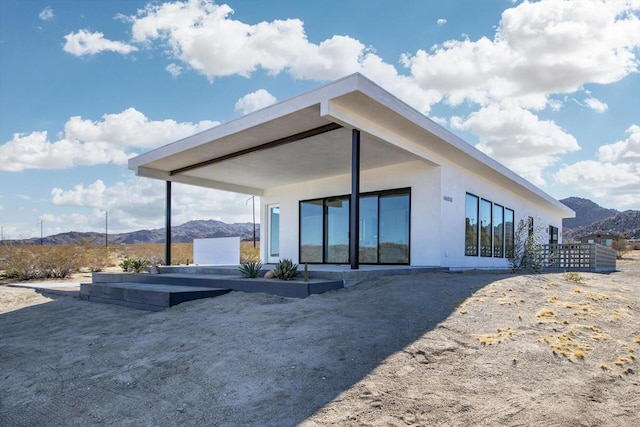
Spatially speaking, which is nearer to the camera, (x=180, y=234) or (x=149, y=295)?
(x=149, y=295)

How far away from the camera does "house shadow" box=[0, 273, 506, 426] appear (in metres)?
3.71

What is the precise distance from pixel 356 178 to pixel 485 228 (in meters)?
7.14

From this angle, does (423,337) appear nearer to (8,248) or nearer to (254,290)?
(254,290)

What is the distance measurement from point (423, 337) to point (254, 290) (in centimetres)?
424

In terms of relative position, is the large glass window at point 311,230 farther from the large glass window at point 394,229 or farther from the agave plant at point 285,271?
the agave plant at point 285,271

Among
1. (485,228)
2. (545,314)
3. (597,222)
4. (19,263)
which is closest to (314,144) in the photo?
(545,314)

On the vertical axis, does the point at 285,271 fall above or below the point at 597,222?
below

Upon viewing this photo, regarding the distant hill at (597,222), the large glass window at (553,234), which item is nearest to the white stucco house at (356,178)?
the large glass window at (553,234)

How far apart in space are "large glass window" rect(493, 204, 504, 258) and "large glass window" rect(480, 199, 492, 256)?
480 mm

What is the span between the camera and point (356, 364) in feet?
13.3

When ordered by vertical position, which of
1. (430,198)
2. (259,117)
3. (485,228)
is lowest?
(485,228)

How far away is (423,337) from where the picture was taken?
458 cm

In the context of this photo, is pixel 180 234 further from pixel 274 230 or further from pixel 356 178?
pixel 356 178

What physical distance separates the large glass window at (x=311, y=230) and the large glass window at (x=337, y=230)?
289 millimetres
